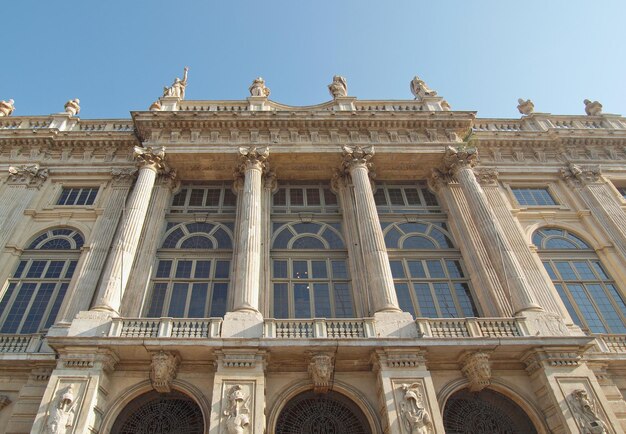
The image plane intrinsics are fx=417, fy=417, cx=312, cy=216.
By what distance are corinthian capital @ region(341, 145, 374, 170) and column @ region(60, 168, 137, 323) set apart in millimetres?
10833

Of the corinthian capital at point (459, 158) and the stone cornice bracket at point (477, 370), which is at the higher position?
the corinthian capital at point (459, 158)

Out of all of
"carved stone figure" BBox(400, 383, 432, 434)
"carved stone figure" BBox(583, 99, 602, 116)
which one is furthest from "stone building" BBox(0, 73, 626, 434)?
"carved stone figure" BBox(583, 99, 602, 116)

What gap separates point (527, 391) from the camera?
1384 centimetres

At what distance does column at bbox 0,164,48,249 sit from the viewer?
763 inches

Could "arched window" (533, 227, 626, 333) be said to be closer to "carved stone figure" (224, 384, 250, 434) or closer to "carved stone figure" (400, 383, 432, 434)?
"carved stone figure" (400, 383, 432, 434)

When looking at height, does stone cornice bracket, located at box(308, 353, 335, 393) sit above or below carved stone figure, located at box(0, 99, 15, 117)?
below

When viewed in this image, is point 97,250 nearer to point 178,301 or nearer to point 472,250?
point 178,301

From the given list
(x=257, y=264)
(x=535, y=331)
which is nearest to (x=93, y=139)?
(x=257, y=264)

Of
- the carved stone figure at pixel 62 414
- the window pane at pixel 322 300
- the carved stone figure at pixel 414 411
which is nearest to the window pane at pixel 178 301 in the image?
the carved stone figure at pixel 62 414

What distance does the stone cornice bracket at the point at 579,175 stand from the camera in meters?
22.3

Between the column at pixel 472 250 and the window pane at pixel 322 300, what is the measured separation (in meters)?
6.24

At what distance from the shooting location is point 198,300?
56.3 ft

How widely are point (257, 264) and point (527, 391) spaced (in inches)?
409

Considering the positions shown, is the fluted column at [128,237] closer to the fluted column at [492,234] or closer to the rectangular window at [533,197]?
the fluted column at [492,234]
